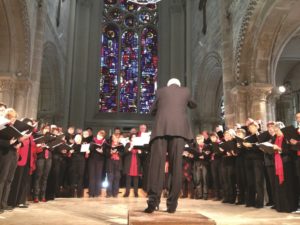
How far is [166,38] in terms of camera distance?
20.7 metres

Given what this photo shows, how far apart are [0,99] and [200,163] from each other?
6.30 metres

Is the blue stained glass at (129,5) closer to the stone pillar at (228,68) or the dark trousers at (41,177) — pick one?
the stone pillar at (228,68)

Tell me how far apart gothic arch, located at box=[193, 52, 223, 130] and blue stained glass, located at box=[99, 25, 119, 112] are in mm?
5040

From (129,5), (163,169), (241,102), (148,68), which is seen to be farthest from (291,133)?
(129,5)

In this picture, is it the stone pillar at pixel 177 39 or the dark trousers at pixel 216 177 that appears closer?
the dark trousers at pixel 216 177

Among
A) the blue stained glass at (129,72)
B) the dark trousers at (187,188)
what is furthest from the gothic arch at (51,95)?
the dark trousers at (187,188)

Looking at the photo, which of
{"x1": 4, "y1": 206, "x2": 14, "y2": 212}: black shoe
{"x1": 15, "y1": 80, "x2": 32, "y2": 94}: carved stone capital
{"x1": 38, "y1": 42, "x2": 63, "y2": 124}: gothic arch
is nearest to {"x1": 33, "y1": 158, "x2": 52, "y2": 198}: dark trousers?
{"x1": 4, "y1": 206, "x2": 14, "y2": 212}: black shoe

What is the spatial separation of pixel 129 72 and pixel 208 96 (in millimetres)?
5364

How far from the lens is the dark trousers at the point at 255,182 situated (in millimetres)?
6340

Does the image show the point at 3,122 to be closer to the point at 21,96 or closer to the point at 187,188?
the point at 187,188

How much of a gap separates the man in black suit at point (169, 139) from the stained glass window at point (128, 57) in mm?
15678

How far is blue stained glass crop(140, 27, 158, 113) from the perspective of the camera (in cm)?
2023

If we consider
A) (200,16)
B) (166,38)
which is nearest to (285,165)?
(200,16)

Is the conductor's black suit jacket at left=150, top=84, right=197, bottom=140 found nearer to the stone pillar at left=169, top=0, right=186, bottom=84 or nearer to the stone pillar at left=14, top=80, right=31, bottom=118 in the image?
the stone pillar at left=14, top=80, right=31, bottom=118
